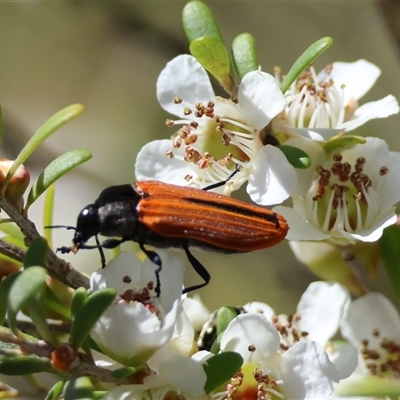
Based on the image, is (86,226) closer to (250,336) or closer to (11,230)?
(11,230)

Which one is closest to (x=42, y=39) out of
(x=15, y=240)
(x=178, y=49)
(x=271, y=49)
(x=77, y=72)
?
(x=77, y=72)

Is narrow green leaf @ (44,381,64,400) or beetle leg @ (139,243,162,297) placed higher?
beetle leg @ (139,243,162,297)

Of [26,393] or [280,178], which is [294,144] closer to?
[280,178]

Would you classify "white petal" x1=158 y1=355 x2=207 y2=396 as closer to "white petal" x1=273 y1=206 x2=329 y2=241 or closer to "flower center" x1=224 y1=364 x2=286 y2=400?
"flower center" x1=224 y1=364 x2=286 y2=400

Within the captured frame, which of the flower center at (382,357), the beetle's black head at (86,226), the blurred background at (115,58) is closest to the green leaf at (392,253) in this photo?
the flower center at (382,357)

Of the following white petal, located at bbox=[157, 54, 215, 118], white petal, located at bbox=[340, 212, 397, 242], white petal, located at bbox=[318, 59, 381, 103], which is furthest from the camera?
white petal, located at bbox=[318, 59, 381, 103]

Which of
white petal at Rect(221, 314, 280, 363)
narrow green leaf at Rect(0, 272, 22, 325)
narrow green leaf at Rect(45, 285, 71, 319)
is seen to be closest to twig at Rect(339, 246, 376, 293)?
white petal at Rect(221, 314, 280, 363)

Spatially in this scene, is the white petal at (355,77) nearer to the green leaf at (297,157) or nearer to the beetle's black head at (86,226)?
the green leaf at (297,157)
